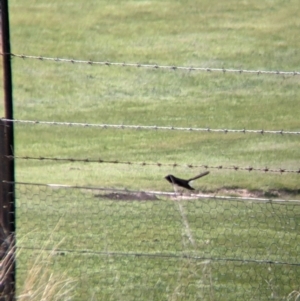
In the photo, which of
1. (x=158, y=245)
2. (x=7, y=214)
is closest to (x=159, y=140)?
(x=158, y=245)

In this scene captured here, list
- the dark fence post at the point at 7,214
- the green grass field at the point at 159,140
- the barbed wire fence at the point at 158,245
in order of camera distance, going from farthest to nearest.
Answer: the green grass field at the point at 159,140, the barbed wire fence at the point at 158,245, the dark fence post at the point at 7,214

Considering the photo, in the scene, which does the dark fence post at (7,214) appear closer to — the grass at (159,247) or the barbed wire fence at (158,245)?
the barbed wire fence at (158,245)

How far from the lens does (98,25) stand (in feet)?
62.8

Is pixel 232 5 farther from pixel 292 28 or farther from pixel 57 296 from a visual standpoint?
pixel 57 296

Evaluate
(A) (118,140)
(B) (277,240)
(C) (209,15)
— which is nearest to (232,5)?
(C) (209,15)

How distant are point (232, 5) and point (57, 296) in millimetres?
15278

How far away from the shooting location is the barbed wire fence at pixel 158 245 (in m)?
6.87

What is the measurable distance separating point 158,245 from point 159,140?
5427mm

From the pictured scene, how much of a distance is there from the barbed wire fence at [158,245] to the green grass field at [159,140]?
20mm

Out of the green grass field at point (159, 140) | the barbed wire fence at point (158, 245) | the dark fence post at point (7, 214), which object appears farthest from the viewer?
the green grass field at point (159, 140)

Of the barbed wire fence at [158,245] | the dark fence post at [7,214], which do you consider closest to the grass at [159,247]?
the barbed wire fence at [158,245]

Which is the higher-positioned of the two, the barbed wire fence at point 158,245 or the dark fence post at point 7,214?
the dark fence post at point 7,214

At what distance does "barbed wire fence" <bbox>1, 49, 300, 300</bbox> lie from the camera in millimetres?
6867

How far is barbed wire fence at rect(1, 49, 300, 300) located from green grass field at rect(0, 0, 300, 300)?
0.02 metres
